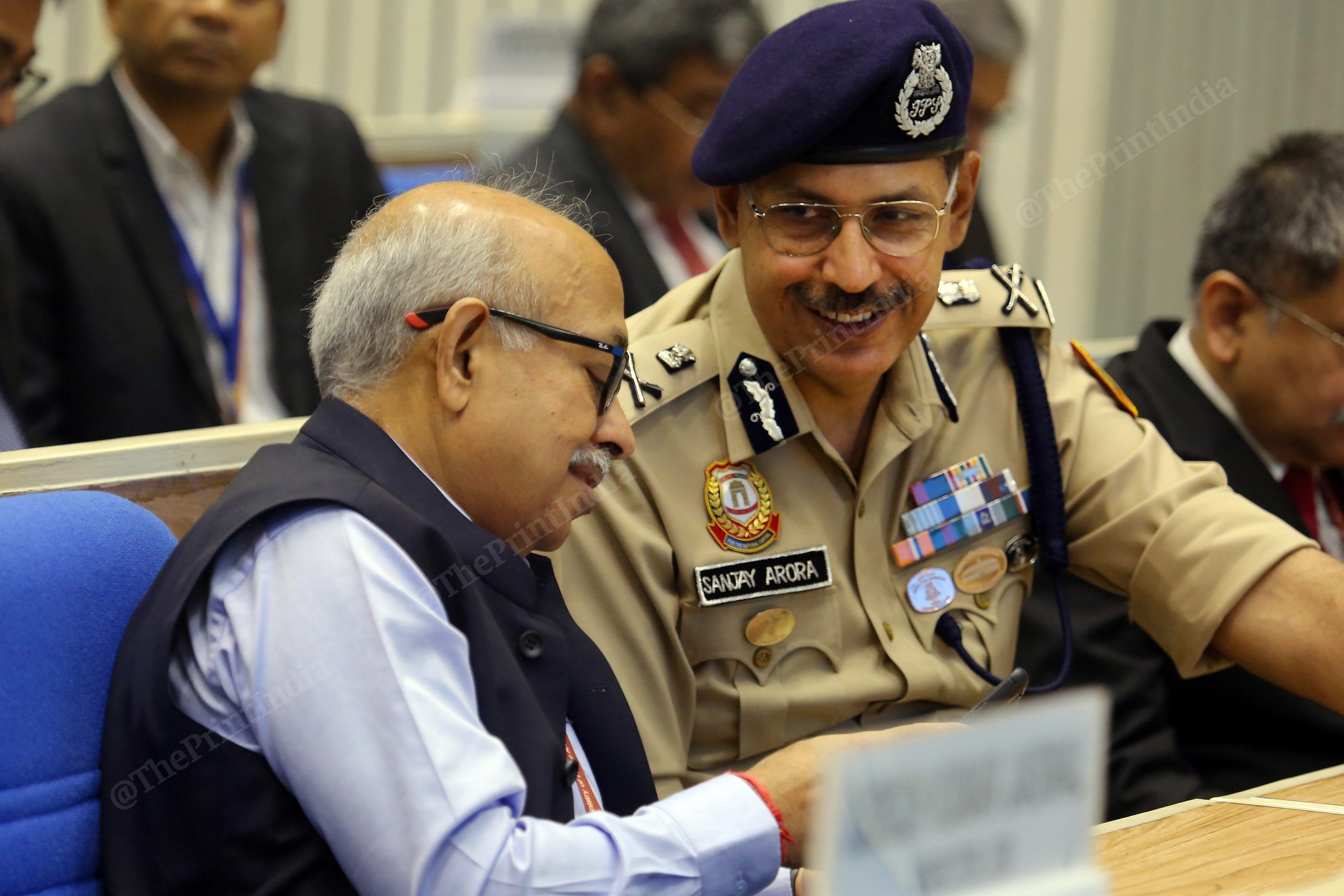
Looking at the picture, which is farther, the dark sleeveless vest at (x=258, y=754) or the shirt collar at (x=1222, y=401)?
the shirt collar at (x=1222, y=401)

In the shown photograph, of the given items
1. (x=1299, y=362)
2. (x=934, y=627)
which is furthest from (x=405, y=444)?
(x=1299, y=362)

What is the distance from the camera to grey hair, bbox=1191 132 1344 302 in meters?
2.22

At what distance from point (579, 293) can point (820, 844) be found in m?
0.66

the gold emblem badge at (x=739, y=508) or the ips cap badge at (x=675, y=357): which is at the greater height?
the ips cap badge at (x=675, y=357)

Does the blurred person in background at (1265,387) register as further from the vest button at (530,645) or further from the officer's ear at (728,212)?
the vest button at (530,645)

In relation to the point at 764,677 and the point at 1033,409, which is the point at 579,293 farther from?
the point at 1033,409

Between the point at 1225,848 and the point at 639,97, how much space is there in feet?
7.54

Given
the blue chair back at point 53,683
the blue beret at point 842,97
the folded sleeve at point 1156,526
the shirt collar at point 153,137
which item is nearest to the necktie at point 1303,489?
the folded sleeve at point 1156,526

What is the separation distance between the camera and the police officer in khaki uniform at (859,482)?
167cm

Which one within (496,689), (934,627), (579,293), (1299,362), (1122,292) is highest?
(579,293)

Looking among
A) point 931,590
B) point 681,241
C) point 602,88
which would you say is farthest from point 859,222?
point 681,241

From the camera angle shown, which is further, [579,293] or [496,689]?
[579,293]

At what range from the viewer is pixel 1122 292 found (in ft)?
19.6

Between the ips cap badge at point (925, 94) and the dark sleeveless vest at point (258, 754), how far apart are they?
747 mm
